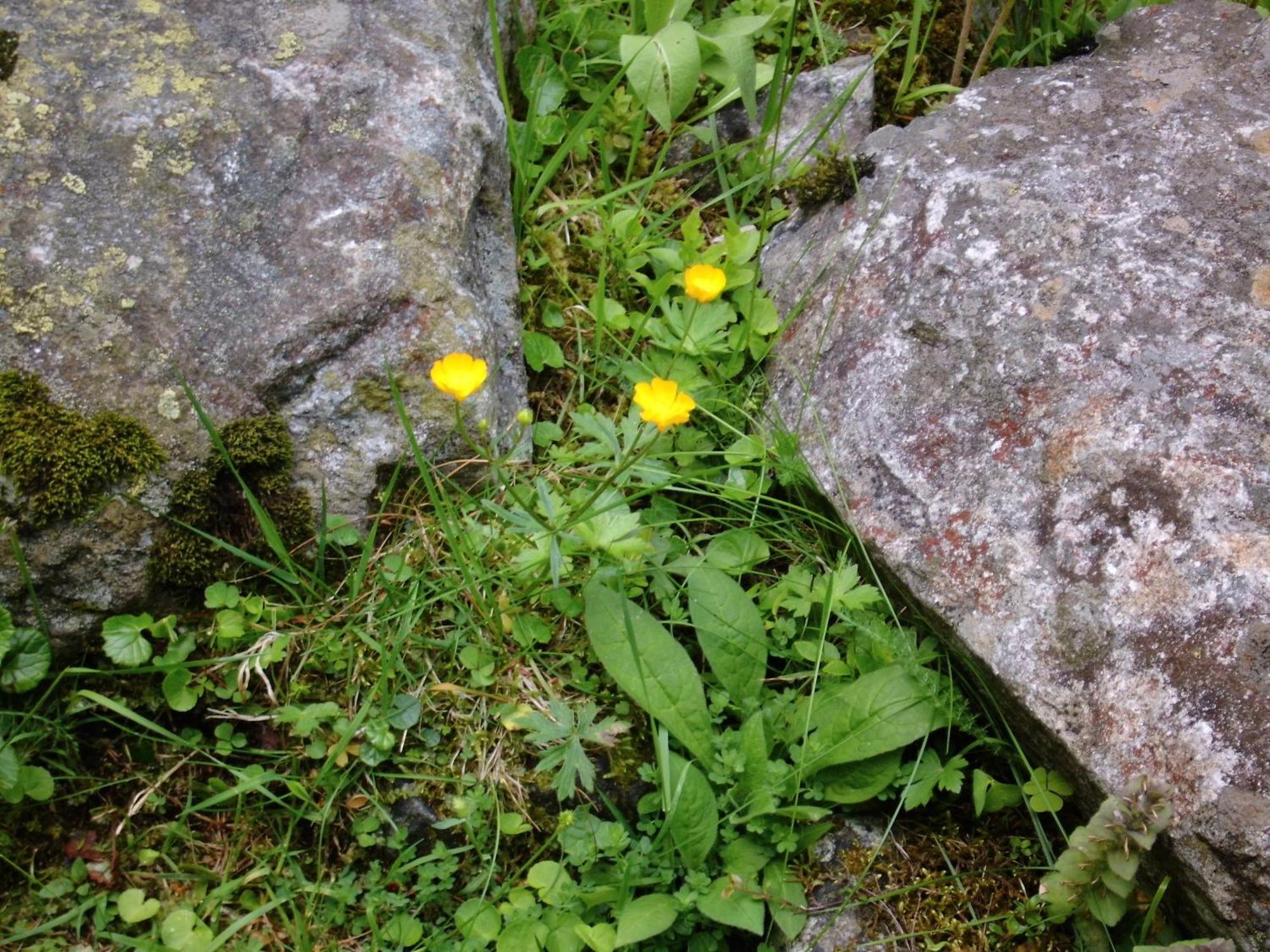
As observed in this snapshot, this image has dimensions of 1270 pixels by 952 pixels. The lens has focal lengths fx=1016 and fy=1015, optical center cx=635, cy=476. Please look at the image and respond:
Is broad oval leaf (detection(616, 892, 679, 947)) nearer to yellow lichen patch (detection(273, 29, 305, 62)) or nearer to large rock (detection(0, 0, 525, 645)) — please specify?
large rock (detection(0, 0, 525, 645))

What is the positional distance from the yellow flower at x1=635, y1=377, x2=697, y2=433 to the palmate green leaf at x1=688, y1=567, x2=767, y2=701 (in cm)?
53

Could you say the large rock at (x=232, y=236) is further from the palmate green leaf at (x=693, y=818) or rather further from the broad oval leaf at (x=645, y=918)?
the broad oval leaf at (x=645, y=918)

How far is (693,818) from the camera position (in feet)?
7.24

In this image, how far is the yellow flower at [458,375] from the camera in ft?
7.00

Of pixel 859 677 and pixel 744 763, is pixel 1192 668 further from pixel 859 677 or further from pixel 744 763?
pixel 744 763

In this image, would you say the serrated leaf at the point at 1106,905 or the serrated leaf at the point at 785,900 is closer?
the serrated leaf at the point at 1106,905

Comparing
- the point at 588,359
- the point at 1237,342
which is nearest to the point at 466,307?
the point at 588,359

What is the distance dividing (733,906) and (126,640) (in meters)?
1.44

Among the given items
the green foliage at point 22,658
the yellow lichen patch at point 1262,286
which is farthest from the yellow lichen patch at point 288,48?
the yellow lichen patch at point 1262,286

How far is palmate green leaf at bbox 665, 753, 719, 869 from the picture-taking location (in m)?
2.19

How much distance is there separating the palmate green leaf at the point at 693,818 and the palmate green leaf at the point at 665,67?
6.43 feet

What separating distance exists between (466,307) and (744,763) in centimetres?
132

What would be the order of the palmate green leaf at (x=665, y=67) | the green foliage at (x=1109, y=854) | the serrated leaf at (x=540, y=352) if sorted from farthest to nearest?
the palmate green leaf at (x=665, y=67)
the serrated leaf at (x=540, y=352)
the green foliage at (x=1109, y=854)

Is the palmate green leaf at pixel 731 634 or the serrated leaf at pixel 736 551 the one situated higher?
the serrated leaf at pixel 736 551
